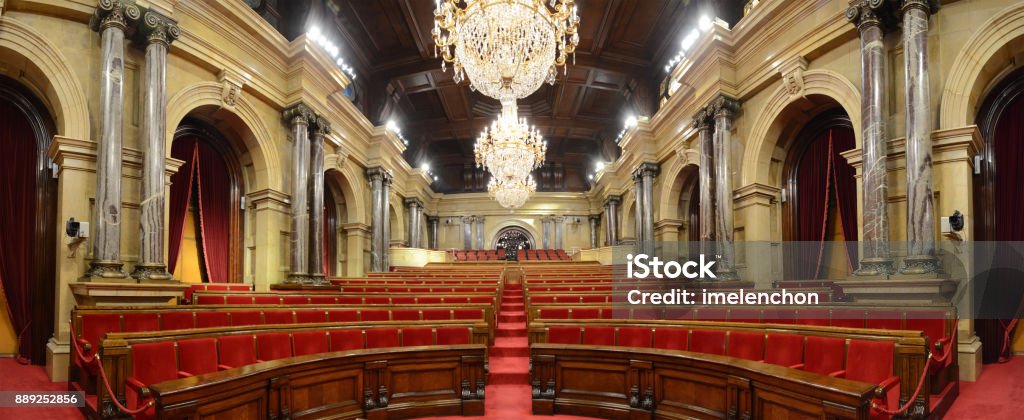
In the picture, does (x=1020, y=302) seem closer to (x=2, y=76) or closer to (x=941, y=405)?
(x=941, y=405)

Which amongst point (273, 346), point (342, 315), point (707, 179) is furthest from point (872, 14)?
point (273, 346)

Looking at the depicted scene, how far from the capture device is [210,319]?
16.6 ft

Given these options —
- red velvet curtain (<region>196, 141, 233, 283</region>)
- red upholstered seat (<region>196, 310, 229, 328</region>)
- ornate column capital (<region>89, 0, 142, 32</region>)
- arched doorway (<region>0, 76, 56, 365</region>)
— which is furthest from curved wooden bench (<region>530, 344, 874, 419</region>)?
red velvet curtain (<region>196, 141, 233, 283</region>)

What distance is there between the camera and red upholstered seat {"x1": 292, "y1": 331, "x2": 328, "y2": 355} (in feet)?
13.4

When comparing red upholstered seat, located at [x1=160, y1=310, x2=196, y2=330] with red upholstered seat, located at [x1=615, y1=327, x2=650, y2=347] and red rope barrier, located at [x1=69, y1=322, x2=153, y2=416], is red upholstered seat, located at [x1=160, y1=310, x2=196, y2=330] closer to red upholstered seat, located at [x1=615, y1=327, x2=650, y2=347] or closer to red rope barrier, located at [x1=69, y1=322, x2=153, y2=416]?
red rope barrier, located at [x1=69, y1=322, x2=153, y2=416]

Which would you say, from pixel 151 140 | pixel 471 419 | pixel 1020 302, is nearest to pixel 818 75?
pixel 1020 302

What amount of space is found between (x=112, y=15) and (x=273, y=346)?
472cm

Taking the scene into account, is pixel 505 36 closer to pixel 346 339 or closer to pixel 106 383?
pixel 346 339

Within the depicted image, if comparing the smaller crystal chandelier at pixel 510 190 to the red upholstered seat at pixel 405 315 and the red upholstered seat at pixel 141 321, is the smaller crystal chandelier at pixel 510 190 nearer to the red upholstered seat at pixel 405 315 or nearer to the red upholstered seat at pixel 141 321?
the red upholstered seat at pixel 405 315

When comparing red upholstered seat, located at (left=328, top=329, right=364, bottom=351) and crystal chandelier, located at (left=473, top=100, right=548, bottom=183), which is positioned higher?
crystal chandelier, located at (left=473, top=100, right=548, bottom=183)

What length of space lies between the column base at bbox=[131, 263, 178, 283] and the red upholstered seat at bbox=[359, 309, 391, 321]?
2.72m

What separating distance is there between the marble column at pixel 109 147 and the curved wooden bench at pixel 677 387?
501cm

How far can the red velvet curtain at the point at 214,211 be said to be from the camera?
338 inches

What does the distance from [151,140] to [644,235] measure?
10.8 metres
